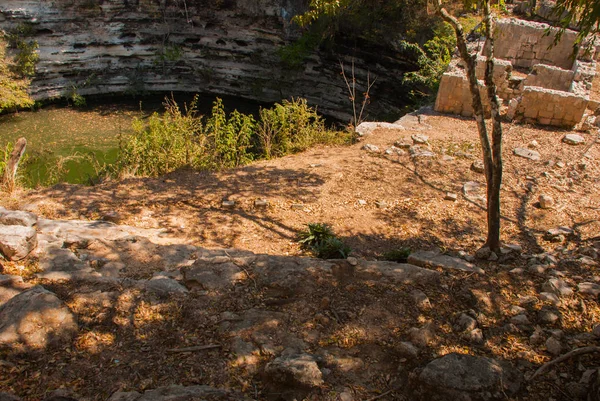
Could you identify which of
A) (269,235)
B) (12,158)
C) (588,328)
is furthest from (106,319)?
(12,158)

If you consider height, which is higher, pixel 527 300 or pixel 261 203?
pixel 527 300

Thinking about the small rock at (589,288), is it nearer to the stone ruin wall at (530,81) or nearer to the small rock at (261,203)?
the small rock at (261,203)

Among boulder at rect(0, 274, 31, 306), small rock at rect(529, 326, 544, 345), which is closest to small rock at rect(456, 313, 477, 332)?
small rock at rect(529, 326, 544, 345)

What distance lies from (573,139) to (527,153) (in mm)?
1073

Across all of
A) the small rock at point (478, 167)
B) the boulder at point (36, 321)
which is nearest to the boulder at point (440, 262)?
the boulder at point (36, 321)

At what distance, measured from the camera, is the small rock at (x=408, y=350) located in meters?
2.69

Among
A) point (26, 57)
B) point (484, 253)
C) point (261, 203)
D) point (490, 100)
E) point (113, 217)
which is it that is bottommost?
point (113, 217)

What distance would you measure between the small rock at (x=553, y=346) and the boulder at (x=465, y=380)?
1.70 ft

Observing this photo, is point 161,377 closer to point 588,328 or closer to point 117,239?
point 117,239

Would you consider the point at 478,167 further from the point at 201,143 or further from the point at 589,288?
the point at 201,143

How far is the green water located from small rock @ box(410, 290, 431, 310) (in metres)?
8.23

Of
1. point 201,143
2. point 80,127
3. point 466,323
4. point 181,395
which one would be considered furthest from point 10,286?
point 80,127

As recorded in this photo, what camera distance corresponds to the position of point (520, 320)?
317 centimetres

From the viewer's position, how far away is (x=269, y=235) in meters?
5.10
